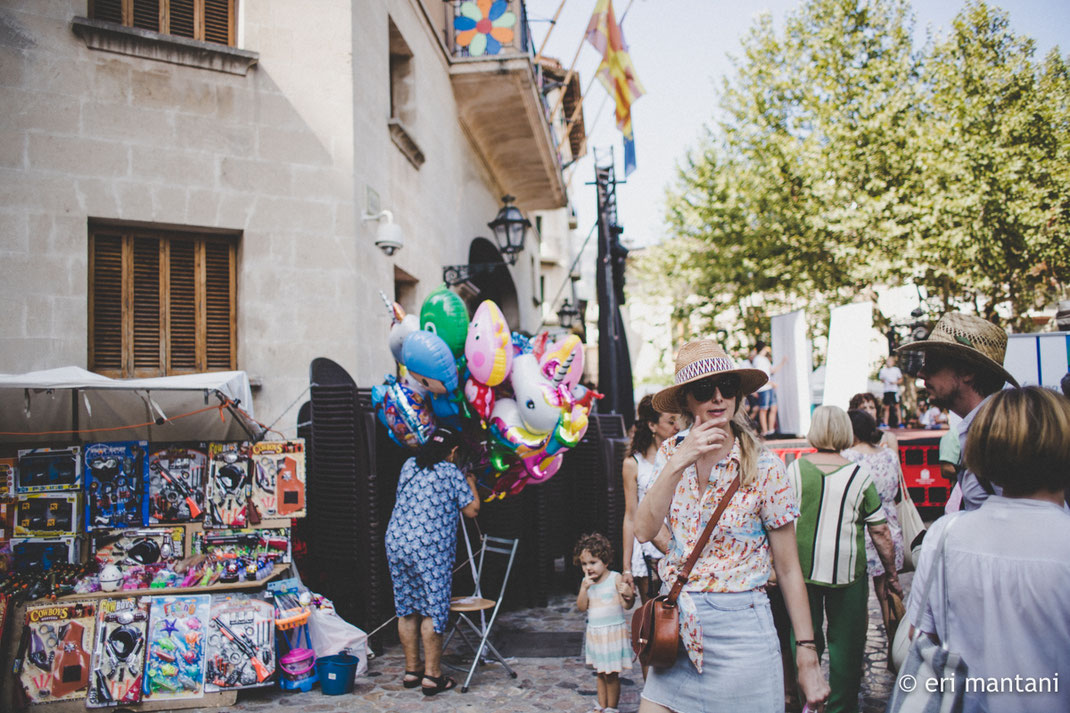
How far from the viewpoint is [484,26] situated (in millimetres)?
12094

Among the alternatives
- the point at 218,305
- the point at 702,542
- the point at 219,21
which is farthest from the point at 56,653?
the point at 219,21

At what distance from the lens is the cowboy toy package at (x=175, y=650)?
16.2 feet

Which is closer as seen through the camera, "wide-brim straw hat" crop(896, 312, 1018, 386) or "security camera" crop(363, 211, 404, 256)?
"wide-brim straw hat" crop(896, 312, 1018, 386)

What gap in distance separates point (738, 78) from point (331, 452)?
788 inches

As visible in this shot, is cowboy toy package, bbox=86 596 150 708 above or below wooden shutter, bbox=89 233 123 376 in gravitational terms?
below

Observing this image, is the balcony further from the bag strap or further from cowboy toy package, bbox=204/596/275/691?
the bag strap

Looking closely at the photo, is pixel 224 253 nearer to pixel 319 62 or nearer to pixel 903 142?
pixel 319 62

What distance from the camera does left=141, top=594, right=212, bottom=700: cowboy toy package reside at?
4945 mm

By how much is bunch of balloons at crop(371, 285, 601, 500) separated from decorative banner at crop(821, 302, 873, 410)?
727 cm

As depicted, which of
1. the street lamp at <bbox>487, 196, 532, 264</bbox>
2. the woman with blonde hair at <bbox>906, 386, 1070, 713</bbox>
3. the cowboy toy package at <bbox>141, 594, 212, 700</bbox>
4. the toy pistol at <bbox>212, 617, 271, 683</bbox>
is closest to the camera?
the woman with blonde hair at <bbox>906, 386, 1070, 713</bbox>

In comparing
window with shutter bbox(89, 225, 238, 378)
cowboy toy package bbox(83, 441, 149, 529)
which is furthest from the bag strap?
window with shutter bbox(89, 225, 238, 378)

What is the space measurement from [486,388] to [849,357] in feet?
27.1

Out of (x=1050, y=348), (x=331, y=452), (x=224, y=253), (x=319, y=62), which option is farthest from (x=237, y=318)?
(x=1050, y=348)

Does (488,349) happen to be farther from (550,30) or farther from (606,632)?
(550,30)
